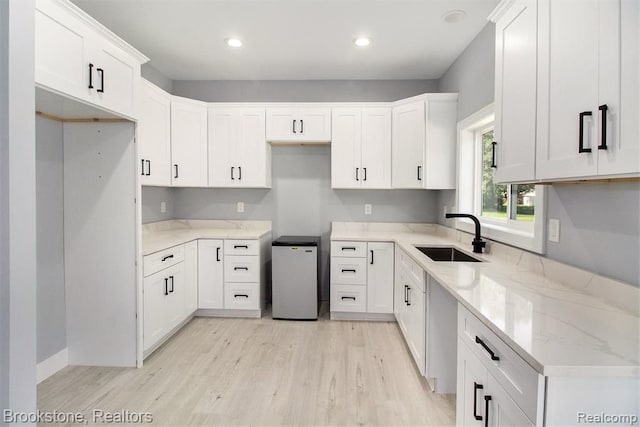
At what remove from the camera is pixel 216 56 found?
3111mm

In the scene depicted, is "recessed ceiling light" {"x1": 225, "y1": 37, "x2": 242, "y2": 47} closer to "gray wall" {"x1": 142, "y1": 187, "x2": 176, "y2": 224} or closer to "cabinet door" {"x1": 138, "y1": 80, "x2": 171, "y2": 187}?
"cabinet door" {"x1": 138, "y1": 80, "x2": 171, "y2": 187}

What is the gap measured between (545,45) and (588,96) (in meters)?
0.37

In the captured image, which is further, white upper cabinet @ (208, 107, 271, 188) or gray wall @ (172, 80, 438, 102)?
gray wall @ (172, 80, 438, 102)

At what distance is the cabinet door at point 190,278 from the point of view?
3.07 metres

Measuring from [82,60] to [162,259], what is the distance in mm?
1532

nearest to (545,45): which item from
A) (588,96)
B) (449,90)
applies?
(588,96)

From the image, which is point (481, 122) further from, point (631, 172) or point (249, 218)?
point (249, 218)

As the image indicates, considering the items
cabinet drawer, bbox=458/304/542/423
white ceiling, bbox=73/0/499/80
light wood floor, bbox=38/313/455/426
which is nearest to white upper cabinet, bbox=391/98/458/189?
white ceiling, bbox=73/0/499/80

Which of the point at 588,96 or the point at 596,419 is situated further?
the point at 588,96

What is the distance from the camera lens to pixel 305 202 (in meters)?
3.79

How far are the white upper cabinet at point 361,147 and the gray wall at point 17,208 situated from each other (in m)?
3.01

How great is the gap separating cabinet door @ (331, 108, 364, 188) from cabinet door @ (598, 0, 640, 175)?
2506 millimetres

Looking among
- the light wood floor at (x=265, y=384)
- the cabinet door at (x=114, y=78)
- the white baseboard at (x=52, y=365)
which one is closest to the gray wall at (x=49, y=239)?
the white baseboard at (x=52, y=365)

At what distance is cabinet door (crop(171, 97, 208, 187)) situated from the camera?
10.8 feet
